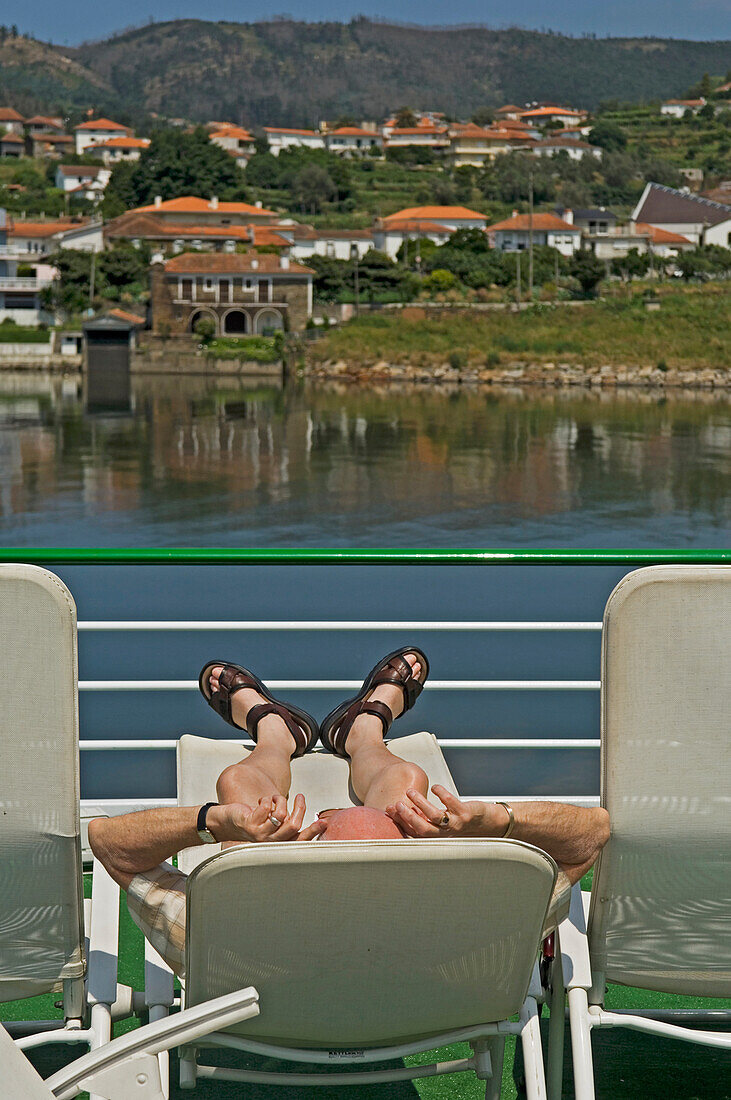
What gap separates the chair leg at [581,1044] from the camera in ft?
2.75

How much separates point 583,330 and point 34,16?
12030cm

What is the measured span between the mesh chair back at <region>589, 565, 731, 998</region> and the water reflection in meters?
14.4

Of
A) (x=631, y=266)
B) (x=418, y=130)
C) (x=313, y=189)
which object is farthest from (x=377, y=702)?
(x=418, y=130)

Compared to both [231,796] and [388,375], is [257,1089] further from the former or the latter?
[388,375]

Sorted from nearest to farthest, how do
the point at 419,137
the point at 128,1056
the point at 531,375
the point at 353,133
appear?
the point at 128,1056
the point at 531,375
the point at 419,137
the point at 353,133

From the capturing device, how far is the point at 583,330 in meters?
35.9

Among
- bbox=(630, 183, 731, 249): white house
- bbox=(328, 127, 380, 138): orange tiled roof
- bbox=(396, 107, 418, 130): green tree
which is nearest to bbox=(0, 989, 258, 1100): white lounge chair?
bbox=(630, 183, 731, 249): white house

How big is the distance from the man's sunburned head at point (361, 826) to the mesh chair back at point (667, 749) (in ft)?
0.50

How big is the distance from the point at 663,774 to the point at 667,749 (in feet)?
0.06

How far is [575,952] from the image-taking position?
89 cm

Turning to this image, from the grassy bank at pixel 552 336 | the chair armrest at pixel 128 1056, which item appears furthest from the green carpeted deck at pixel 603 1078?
the grassy bank at pixel 552 336

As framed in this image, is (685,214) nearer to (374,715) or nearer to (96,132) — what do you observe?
(96,132)

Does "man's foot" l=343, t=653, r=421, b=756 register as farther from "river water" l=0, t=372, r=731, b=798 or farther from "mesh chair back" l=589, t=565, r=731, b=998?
"river water" l=0, t=372, r=731, b=798

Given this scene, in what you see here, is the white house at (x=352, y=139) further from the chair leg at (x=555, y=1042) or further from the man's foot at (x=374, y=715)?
the chair leg at (x=555, y=1042)
